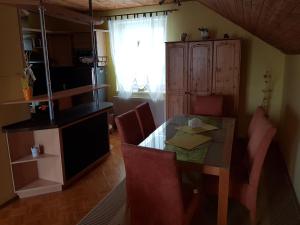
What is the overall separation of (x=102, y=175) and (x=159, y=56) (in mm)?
2542

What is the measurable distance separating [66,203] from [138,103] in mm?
2790

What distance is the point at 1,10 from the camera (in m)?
2.44

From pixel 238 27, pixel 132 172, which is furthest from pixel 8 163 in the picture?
pixel 238 27

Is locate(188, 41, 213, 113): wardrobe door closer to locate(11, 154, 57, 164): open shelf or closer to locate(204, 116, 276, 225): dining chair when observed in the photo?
locate(204, 116, 276, 225): dining chair

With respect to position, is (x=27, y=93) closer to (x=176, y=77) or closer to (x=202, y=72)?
(x=176, y=77)

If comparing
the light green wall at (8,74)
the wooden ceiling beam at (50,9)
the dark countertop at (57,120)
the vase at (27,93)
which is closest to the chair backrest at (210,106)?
the dark countertop at (57,120)

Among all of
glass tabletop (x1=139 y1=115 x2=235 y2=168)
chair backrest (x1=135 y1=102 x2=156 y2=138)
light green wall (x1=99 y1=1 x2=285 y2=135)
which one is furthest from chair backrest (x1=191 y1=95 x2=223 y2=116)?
light green wall (x1=99 y1=1 x2=285 y2=135)

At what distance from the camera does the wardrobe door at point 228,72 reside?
3.84m

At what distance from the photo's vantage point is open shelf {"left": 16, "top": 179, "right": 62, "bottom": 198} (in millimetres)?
2695

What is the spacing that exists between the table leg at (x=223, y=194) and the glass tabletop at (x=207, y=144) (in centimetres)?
7

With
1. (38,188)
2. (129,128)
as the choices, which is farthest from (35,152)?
(129,128)

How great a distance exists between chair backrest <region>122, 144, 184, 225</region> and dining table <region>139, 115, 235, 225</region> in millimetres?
332

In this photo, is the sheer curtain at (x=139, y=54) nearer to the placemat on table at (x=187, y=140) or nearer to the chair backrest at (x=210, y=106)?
the chair backrest at (x=210, y=106)

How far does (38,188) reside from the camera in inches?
108
